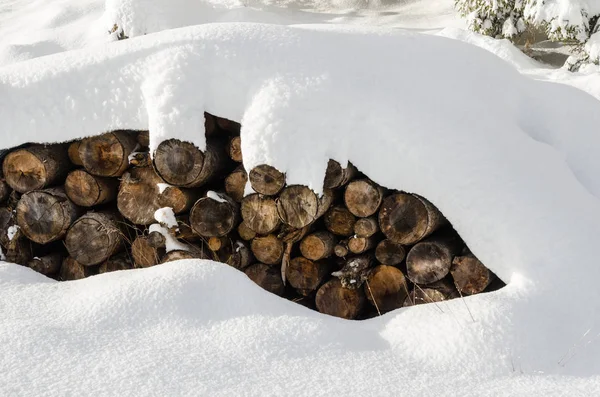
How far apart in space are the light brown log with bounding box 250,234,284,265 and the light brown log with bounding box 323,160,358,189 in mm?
484

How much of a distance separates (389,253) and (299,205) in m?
0.60

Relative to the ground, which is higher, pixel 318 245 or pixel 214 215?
pixel 214 215

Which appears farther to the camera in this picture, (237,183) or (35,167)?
(35,167)

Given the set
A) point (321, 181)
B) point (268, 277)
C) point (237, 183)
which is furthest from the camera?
point (268, 277)

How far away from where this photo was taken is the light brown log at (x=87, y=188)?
3.25 meters

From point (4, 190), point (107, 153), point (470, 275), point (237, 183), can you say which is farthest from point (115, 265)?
point (470, 275)

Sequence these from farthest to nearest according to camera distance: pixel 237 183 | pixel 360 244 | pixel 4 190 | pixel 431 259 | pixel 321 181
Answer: pixel 4 190 < pixel 237 183 < pixel 360 244 < pixel 431 259 < pixel 321 181

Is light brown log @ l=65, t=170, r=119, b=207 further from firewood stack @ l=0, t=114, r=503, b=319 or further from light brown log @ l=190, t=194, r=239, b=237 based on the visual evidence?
light brown log @ l=190, t=194, r=239, b=237

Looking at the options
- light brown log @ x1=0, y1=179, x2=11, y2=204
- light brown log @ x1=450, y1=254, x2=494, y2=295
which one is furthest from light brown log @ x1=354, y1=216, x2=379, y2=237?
light brown log @ x1=0, y1=179, x2=11, y2=204

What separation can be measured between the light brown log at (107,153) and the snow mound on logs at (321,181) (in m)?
0.07

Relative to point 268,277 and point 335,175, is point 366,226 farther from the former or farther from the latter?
point 268,277

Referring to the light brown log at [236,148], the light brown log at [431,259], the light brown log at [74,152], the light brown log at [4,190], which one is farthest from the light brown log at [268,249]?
the light brown log at [4,190]

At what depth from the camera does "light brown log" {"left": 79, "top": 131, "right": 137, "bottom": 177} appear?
315 centimetres

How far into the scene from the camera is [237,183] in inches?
123
